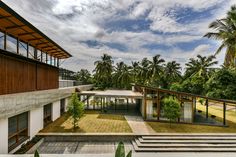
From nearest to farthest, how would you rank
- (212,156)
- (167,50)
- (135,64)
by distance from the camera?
(212,156) → (167,50) → (135,64)

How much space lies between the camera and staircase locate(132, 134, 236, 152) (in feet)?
42.2

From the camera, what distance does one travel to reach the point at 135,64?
57.8 metres

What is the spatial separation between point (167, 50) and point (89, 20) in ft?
108

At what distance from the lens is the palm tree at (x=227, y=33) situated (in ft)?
69.3

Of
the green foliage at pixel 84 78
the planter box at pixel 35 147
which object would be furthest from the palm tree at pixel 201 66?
the planter box at pixel 35 147

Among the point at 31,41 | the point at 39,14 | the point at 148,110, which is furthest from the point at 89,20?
the point at 148,110

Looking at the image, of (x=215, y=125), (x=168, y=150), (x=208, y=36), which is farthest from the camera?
(x=208, y=36)

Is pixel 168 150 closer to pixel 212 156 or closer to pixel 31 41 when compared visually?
pixel 212 156

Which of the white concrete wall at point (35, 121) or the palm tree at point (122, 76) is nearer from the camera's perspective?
the white concrete wall at point (35, 121)

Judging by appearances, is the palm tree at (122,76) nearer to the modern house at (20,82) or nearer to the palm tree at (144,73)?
the palm tree at (144,73)

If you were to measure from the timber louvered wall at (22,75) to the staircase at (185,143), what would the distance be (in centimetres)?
918

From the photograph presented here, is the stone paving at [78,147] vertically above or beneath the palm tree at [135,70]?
beneath

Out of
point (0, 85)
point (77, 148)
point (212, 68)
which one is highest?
point (212, 68)

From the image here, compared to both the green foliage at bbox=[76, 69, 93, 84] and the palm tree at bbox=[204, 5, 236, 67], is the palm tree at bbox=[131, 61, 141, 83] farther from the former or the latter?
the palm tree at bbox=[204, 5, 236, 67]
